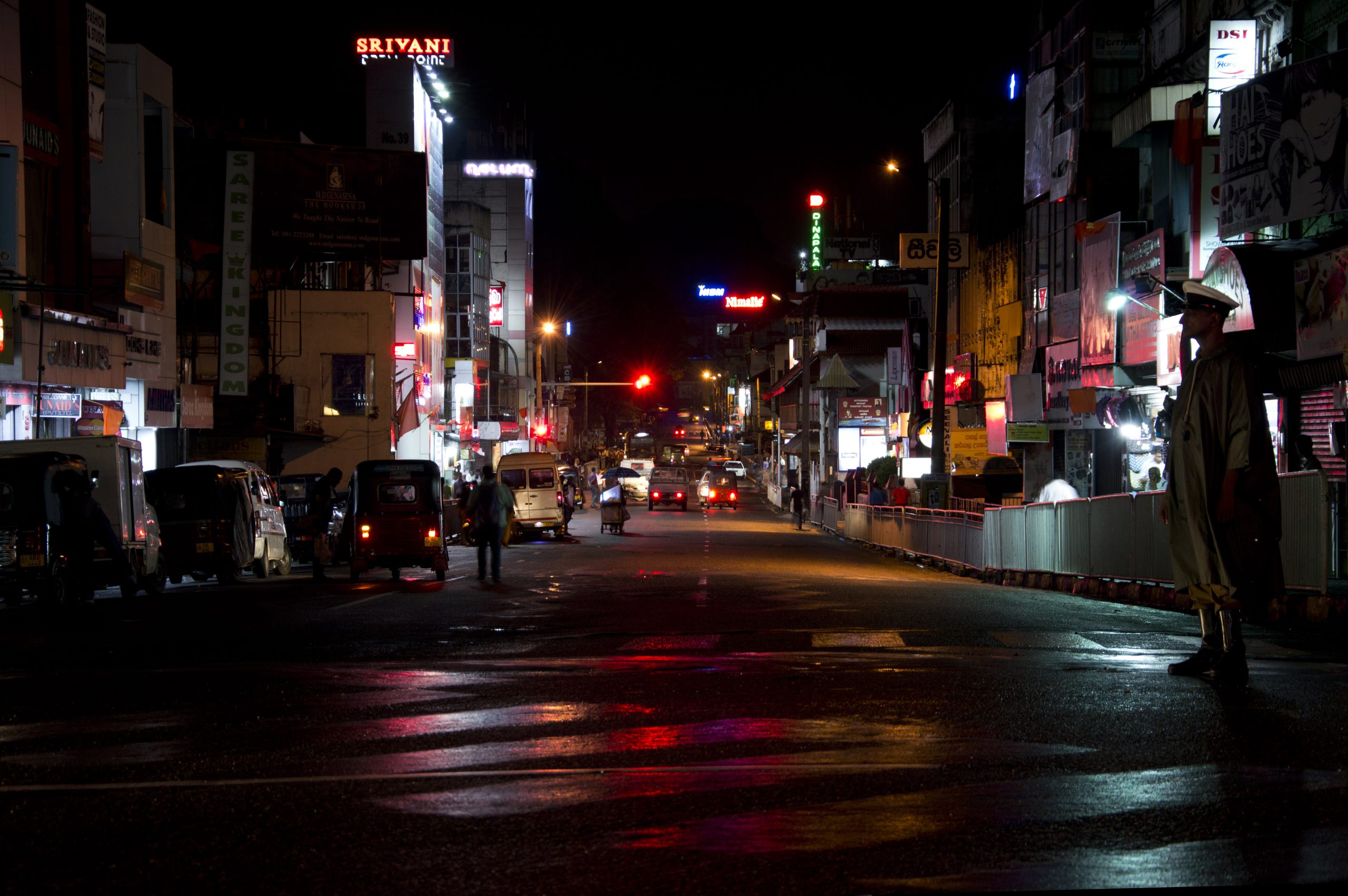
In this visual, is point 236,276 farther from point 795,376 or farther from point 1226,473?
point 795,376

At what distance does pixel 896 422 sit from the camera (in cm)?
6097

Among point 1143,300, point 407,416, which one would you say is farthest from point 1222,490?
point 407,416

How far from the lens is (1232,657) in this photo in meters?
6.90

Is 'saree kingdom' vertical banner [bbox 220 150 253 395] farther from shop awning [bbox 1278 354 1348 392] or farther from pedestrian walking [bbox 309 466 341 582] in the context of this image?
A: shop awning [bbox 1278 354 1348 392]

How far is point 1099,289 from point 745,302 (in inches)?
5315

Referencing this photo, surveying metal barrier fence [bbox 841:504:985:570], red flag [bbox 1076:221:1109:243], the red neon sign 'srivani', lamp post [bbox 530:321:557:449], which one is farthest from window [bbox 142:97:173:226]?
lamp post [bbox 530:321:557:449]

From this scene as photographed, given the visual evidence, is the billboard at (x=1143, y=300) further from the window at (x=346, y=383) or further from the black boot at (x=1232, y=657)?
the window at (x=346, y=383)

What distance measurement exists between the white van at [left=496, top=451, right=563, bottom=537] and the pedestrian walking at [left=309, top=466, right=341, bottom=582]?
14631 millimetres

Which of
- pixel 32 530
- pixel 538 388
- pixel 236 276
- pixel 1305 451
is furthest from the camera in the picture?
pixel 538 388

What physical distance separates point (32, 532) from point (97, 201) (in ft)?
59.8

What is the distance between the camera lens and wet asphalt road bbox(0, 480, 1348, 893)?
378 cm

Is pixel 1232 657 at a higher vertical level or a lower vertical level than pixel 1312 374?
lower

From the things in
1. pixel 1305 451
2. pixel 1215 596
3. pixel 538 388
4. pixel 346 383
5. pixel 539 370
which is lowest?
pixel 1215 596

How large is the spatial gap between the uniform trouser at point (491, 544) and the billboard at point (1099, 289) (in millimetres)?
16218
